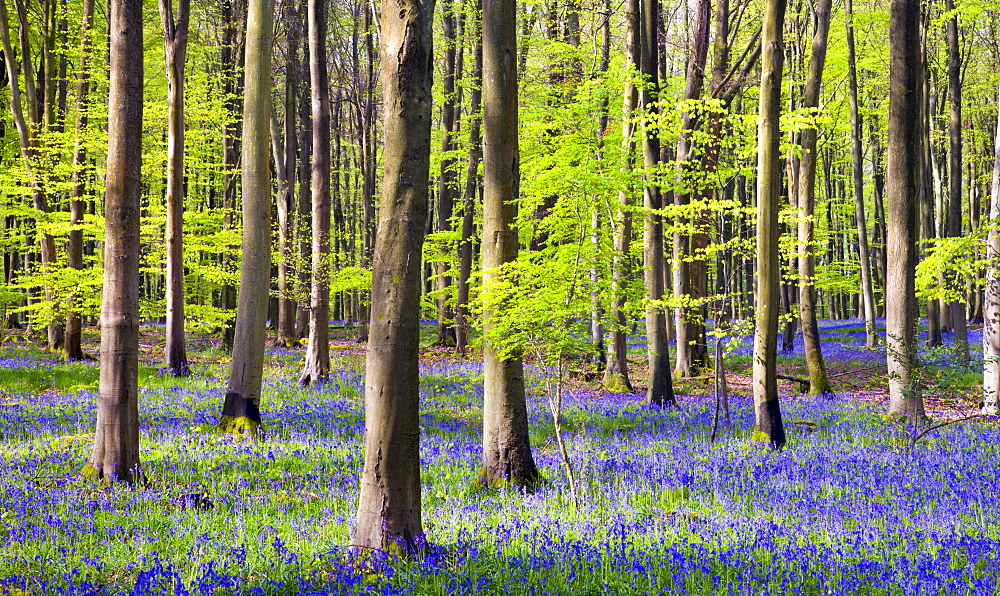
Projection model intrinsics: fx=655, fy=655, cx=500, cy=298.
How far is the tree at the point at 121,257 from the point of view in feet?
20.2

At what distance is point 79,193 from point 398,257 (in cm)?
1603

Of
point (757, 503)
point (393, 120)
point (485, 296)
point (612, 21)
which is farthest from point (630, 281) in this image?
point (612, 21)

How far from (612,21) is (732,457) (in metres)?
16.6

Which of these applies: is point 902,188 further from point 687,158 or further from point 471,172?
point 471,172

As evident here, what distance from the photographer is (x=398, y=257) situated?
4195mm

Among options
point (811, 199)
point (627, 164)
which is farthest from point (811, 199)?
point (627, 164)

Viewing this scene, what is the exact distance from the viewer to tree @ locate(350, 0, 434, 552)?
4.15 meters

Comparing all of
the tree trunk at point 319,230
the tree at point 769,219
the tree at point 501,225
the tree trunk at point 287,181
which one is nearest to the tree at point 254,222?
the tree trunk at point 319,230

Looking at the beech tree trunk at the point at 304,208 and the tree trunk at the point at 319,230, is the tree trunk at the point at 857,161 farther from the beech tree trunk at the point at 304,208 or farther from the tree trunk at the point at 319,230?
the beech tree trunk at the point at 304,208

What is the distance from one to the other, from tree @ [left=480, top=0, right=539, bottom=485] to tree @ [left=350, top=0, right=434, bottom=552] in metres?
2.40

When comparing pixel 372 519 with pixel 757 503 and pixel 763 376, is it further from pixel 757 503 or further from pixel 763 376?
pixel 763 376

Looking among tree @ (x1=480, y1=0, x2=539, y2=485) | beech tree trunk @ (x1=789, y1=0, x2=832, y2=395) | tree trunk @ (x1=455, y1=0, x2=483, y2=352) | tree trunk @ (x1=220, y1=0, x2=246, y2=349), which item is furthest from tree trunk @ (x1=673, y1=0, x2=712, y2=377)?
tree trunk @ (x1=220, y1=0, x2=246, y2=349)

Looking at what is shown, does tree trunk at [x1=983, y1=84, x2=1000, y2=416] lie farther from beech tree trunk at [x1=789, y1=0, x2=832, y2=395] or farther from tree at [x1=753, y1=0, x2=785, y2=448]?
tree at [x1=753, y1=0, x2=785, y2=448]

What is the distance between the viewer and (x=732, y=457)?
836 centimetres
